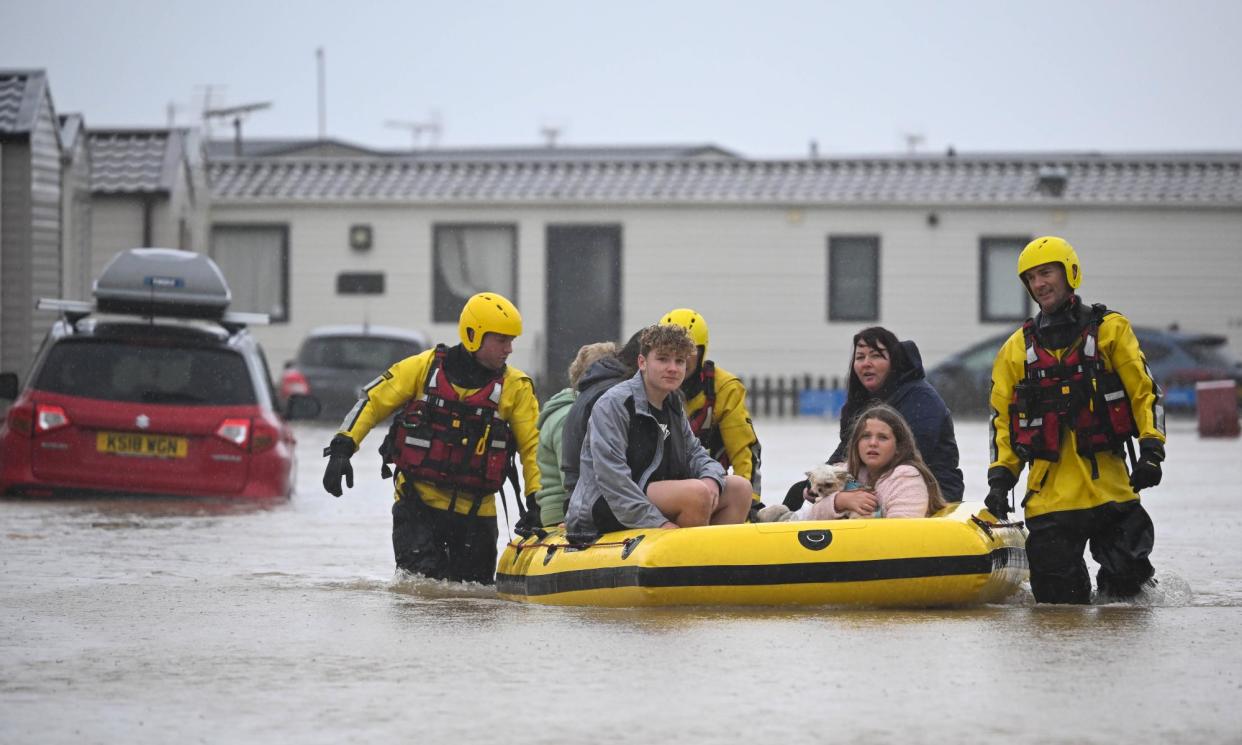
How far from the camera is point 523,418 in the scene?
11289mm

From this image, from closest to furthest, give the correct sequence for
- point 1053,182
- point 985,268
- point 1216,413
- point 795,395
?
point 1216,413 < point 795,395 < point 985,268 < point 1053,182

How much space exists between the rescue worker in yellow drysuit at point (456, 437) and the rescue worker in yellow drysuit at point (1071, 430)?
255 centimetres

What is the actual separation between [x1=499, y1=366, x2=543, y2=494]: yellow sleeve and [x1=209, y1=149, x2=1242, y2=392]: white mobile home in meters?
24.2

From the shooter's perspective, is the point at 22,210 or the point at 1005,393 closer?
the point at 1005,393

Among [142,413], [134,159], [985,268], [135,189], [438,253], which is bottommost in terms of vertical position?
[142,413]

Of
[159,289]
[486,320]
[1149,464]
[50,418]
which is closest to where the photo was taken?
[1149,464]

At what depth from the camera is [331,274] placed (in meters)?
36.1

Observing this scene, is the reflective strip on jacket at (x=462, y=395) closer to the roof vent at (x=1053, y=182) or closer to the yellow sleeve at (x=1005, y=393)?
the yellow sleeve at (x=1005, y=393)

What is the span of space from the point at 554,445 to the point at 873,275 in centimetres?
2535

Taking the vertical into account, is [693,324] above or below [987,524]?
above

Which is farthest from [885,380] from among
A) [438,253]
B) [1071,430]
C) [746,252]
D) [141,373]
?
[438,253]

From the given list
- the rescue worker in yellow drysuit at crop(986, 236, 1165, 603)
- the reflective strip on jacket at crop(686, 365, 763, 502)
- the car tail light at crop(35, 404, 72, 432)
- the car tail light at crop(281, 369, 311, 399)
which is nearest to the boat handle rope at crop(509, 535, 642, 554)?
the reflective strip on jacket at crop(686, 365, 763, 502)

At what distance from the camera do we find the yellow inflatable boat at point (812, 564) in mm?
9781

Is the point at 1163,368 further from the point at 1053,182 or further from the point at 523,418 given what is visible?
the point at 523,418
